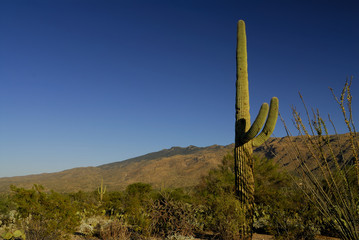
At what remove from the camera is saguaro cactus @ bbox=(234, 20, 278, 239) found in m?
6.69

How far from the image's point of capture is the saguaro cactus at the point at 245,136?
669 centimetres

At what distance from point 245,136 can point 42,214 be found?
19.1 ft

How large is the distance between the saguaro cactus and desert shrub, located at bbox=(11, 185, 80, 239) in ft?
15.8

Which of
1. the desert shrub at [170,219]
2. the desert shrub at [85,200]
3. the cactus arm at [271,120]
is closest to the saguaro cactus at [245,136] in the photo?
the cactus arm at [271,120]

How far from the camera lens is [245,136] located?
23.3 ft

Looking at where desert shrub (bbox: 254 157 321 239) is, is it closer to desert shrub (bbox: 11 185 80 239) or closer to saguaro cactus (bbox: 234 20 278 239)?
saguaro cactus (bbox: 234 20 278 239)

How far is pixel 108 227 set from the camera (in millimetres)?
7961

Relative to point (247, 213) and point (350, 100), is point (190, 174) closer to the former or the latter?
point (247, 213)

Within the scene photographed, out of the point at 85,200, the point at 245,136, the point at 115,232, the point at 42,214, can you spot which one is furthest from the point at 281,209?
the point at 85,200

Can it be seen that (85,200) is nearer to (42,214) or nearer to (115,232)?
(115,232)

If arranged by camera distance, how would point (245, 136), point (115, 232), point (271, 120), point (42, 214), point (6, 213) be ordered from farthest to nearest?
point (6, 213) < point (115, 232) < point (245, 136) < point (42, 214) < point (271, 120)

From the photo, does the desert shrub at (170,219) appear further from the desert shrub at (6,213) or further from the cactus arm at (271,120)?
the desert shrub at (6,213)

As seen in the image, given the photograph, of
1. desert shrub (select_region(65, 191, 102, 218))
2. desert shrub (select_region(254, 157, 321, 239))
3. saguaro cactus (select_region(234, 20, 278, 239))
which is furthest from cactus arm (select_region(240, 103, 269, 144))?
desert shrub (select_region(65, 191, 102, 218))

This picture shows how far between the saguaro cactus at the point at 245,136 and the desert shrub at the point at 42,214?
15.8 feet
